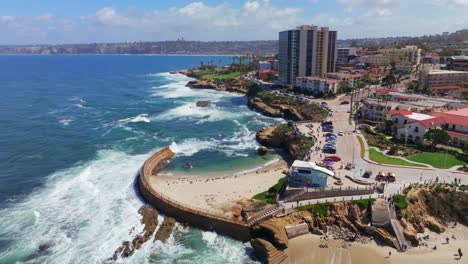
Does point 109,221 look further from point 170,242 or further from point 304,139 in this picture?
point 304,139

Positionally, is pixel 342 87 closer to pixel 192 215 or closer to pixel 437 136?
pixel 437 136

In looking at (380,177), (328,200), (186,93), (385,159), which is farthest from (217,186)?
(186,93)

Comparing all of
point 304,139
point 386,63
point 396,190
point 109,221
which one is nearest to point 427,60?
point 386,63

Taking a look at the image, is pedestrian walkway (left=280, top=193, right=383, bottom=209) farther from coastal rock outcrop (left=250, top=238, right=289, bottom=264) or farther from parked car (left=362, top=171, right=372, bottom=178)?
coastal rock outcrop (left=250, top=238, right=289, bottom=264)

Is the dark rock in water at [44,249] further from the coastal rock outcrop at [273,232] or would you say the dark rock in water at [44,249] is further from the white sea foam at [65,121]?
the white sea foam at [65,121]

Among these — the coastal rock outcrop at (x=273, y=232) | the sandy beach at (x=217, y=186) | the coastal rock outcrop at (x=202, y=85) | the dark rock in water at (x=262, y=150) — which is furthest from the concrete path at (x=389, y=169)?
the coastal rock outcrop at (x=202, y=85)
